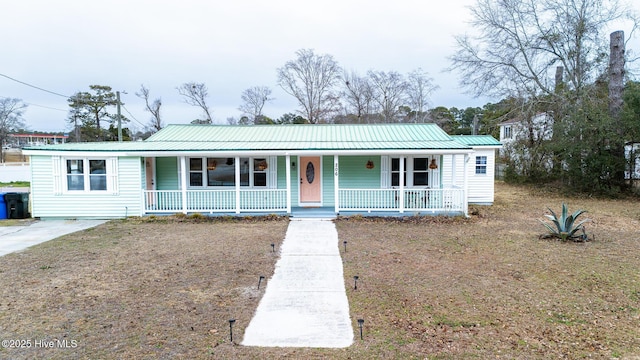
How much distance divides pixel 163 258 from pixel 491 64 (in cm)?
2134

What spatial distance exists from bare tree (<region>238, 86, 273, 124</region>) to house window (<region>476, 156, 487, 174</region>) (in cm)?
2930

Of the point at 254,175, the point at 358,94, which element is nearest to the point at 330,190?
the point at 254,175

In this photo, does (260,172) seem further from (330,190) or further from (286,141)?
(330,190)

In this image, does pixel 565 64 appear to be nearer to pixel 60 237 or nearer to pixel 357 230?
pixel 357 230

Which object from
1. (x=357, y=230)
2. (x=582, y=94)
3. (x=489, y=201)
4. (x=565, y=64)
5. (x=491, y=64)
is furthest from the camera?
(x=491, y=64)

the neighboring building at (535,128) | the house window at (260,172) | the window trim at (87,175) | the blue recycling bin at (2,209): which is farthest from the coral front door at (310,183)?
the neighboring building at (535,128)

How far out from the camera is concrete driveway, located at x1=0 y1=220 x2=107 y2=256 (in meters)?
8.93

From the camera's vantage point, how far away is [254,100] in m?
40.8

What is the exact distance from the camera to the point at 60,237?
9672mm

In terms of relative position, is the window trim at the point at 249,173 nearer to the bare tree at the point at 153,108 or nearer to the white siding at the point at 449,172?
the white siding at the point at 449,172

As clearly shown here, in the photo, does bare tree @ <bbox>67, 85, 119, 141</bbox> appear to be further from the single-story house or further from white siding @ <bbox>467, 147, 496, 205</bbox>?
white siding @ <bbox>467, 147, 496, 205</bbox>

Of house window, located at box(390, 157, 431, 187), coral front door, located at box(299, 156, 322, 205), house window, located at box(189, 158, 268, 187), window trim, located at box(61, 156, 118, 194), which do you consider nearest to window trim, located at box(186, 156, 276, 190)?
house window, located at box(189, 158, 268, 187)

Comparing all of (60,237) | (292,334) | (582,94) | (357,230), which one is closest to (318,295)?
(292,334)

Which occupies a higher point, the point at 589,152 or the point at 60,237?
the point at 589,152
